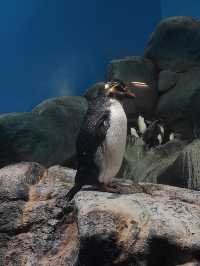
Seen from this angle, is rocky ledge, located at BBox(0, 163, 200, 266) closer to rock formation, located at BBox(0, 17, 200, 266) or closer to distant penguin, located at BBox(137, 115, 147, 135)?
rock formation, located at BBox(0, 17, 200, 266)

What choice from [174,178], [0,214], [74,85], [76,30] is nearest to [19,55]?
[76,30]

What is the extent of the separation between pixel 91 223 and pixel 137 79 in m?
5.57

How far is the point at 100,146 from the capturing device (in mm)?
3232

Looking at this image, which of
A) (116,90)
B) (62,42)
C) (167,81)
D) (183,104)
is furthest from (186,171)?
(62,42)

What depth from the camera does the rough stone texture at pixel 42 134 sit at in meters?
6.43

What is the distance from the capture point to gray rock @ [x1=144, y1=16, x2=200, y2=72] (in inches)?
310

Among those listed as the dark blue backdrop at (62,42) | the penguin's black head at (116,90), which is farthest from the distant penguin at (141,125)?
the penguin's black head at (116,90)

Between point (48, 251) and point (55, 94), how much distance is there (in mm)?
6523

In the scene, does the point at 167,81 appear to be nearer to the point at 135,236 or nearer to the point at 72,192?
the point at 72,192

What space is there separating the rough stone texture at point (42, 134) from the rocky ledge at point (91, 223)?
107 inches

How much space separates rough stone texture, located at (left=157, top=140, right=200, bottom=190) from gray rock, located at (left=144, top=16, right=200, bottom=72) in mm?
2717

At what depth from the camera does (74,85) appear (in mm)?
9016

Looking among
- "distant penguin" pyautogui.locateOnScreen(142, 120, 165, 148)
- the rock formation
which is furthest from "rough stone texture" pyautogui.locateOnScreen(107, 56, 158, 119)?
the rock formation

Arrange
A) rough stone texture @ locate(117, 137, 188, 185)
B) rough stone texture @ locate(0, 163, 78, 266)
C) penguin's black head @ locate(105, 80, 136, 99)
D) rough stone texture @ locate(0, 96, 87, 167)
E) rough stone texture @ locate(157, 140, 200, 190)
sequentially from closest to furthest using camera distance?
rough stone texture @ locate(0, 163, 78, 266), penguin's black head @ locate(105, 80, 136, 99), rough stone texture @ locate(157, 140, 200, 190), rough stone texture @ locate(117, 137, 188, 185), rough stone texture @ locate(0, 96, 87, 167)
